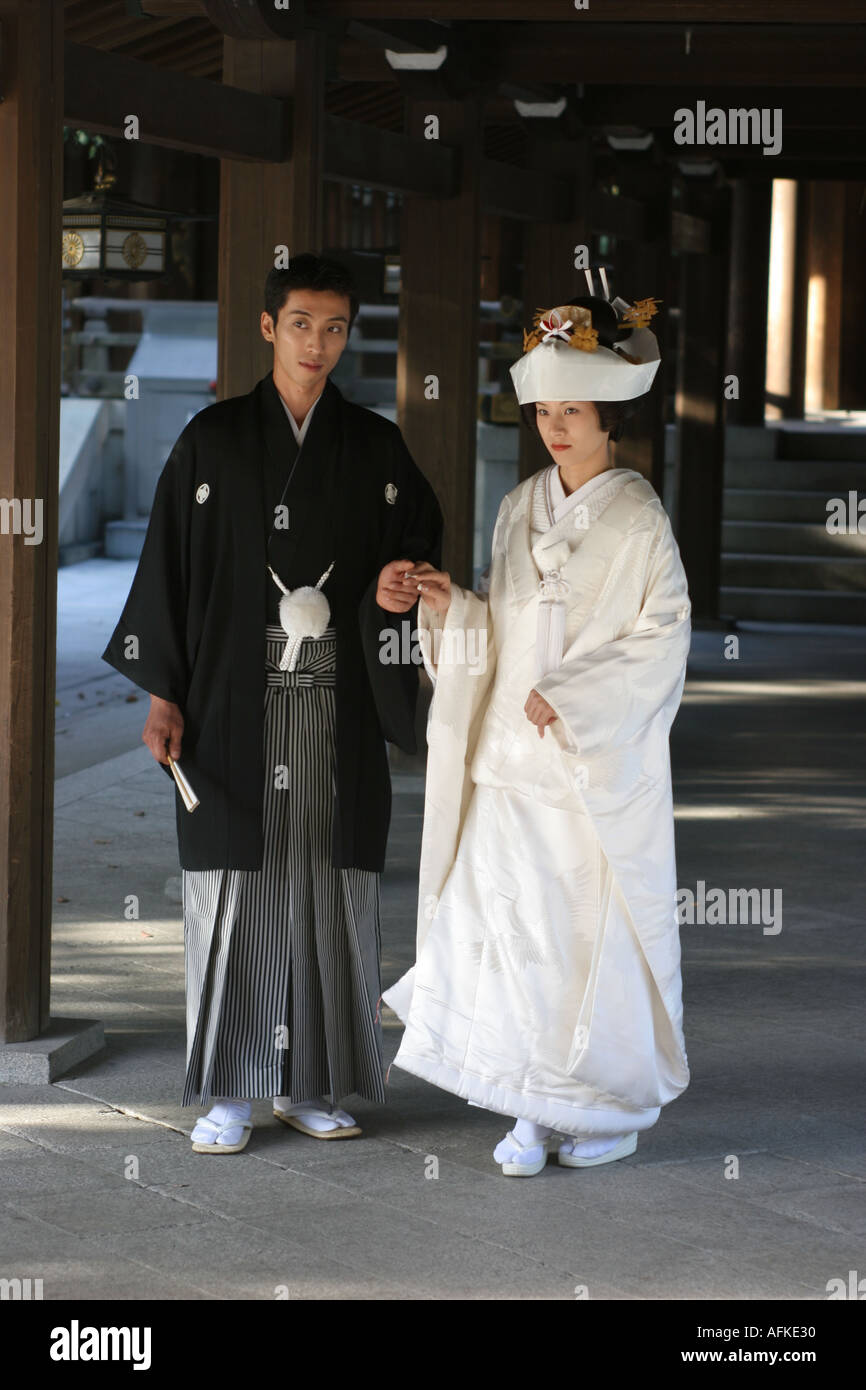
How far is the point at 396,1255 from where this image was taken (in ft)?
9.96

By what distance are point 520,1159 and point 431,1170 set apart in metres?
0.17

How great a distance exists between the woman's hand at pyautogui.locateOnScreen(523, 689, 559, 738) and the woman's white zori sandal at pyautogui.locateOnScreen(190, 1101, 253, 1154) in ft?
3.20

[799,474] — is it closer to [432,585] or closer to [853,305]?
[853,305]

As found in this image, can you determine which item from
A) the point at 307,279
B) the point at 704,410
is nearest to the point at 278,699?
the point at 307,279

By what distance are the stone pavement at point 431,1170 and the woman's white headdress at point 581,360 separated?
1.48 meters

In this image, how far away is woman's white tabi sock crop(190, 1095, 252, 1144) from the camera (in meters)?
3.51

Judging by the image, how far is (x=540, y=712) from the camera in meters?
3.31

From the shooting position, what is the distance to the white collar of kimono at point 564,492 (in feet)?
11.2

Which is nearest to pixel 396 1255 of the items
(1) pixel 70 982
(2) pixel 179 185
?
(1) pixel 70 982

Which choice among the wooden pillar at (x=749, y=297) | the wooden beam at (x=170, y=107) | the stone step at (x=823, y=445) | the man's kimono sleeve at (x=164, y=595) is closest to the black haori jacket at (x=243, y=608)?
the man's kimono sleeve at (x=164, y=595)

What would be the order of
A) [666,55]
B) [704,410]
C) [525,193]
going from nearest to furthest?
[666,55] < [525,193] < [704,410]

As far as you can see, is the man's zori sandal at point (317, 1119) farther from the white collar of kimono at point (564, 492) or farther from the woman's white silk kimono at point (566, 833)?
the white collar of kimono at point (564, 492)

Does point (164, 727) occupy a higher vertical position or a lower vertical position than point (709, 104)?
lower

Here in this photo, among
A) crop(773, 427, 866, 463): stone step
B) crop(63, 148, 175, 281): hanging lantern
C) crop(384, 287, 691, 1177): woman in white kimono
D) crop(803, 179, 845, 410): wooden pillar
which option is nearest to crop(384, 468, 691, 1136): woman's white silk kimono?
crop(384, 287, 691, 1177): woman in white kimono
